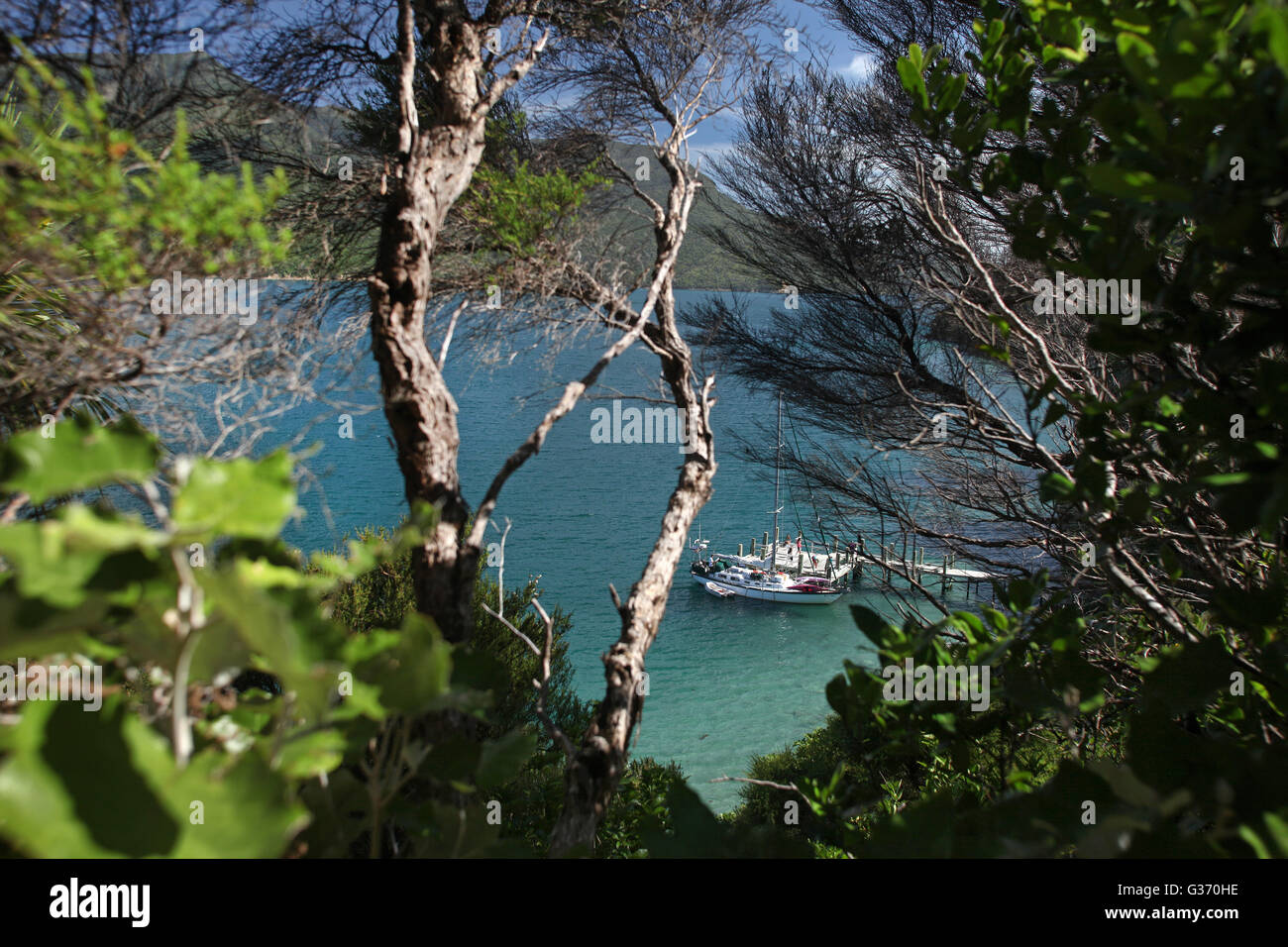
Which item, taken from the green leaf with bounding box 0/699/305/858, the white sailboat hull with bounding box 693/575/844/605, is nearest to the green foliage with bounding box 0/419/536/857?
the green leaf with bounding box 0/699/305/858

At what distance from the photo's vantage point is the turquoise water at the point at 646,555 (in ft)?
36.3

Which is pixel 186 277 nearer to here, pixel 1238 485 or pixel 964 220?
pixel 1238 485

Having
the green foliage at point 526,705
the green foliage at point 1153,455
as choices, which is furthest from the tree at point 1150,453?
the green foliage at point 526,705

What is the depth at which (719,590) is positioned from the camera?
661 inches

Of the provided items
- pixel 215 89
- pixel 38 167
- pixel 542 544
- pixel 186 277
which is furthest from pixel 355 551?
pixel 542 544

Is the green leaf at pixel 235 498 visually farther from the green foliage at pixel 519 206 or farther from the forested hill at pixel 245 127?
the green foliage at pixel 519 206

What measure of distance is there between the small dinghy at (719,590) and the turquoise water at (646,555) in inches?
6.5

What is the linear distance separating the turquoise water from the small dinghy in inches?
6.5

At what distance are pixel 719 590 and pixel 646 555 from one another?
1.88 m

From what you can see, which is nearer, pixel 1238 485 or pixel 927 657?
pixel 1238 485

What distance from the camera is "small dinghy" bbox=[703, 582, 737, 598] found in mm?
16719

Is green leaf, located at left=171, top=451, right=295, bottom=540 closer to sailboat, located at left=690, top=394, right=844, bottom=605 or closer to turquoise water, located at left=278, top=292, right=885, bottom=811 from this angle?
A: turquoise water, located at left=278, top=292, right=885, bottom=811

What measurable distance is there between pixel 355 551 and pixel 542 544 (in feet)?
53.0
